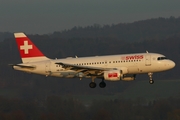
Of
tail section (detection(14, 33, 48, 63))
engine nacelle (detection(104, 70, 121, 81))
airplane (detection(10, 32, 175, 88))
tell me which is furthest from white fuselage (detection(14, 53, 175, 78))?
tail section (detection(14, 33, 48, 63))

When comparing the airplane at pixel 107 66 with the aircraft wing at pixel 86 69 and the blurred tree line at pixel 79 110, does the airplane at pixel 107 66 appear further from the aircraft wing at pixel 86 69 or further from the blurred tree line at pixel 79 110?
the blurred tree line at pixel 79 110

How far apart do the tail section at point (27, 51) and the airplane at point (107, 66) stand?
436 millimetres

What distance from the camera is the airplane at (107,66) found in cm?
7144

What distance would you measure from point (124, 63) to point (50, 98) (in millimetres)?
50626

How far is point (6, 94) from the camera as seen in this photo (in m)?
135

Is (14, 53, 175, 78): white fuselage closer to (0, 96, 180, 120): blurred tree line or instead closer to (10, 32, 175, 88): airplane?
(10, 32, 175, 88): airplane

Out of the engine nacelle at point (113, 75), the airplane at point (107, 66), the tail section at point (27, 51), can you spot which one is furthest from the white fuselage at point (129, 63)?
the tail section at point (27, 51)

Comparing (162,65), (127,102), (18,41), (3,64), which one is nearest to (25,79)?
(3,64)

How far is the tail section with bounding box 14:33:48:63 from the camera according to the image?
78062 mm

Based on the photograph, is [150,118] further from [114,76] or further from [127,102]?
[114,76]

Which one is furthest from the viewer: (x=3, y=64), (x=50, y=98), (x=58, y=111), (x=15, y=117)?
(x=3, y=64)

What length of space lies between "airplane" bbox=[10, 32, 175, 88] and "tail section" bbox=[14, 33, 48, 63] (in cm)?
44

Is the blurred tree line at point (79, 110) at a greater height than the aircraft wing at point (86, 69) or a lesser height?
lesser

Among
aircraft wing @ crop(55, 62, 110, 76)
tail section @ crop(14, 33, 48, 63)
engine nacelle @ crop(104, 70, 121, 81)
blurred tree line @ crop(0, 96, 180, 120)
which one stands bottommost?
blurred tree line @ crop(0, 96, 180, 120)
